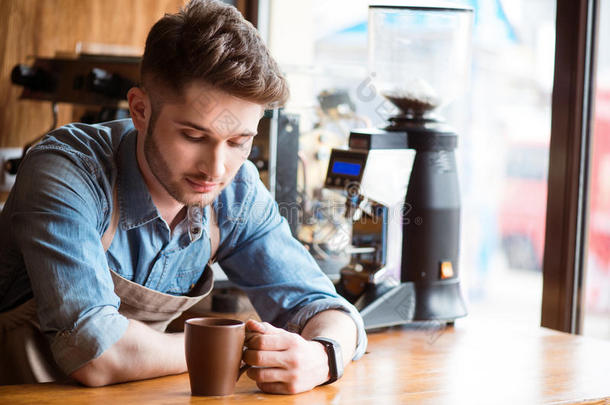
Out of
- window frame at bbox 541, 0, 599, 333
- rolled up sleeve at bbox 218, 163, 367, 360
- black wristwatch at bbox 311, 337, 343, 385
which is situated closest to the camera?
black wristwatch at bbox 311, 337, 343, 385

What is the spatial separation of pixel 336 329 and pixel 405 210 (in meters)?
0.44

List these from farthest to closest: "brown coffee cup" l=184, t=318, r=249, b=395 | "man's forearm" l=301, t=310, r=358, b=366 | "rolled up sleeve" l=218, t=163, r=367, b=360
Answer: "rolled up sleeve" l=218, t=163, r=367, b=360
"man's forearm" l=301, t=310, r=358, b=366
"brown coffee cup" l=184, t=318, r=249, b=395

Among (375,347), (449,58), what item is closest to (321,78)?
(449,58)

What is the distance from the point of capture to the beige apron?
4.53 feet

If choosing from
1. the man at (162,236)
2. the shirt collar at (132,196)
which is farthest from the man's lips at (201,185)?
the shirt collar at (132,196)

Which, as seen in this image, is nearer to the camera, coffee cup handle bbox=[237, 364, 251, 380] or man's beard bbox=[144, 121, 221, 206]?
coffee cup handle bbox=[237, 364, 251, 380]

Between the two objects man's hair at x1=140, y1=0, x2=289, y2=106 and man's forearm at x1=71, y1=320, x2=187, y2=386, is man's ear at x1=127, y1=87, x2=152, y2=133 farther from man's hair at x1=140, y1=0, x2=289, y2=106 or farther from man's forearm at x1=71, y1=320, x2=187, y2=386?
man's forearm at x1=71, y1=320, x2=187, y2=386

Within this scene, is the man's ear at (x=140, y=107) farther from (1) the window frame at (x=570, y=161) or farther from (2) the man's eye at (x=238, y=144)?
(1) the window frame at (x=570, y=161)

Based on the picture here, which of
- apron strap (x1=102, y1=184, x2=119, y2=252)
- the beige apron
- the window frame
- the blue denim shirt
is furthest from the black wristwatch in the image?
the window frame

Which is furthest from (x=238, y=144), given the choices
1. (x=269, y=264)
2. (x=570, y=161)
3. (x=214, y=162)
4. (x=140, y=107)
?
(x=570, y=161)

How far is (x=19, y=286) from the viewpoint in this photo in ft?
4.71

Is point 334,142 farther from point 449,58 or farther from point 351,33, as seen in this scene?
point 351,33

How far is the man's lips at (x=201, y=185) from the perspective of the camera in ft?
4.46

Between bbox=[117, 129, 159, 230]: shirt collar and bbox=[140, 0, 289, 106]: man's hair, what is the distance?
5.9 inches
